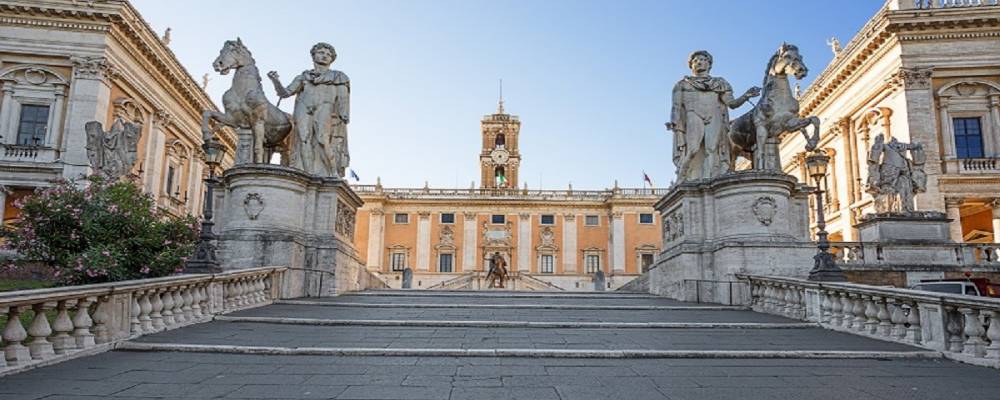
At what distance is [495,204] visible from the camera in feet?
192

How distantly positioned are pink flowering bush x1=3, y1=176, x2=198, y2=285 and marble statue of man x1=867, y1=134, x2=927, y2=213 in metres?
19.5

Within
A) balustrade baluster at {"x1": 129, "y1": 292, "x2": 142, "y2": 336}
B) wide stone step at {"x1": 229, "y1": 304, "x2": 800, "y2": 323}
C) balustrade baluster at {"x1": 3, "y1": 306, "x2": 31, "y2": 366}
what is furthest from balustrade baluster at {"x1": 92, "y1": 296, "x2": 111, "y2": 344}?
wide stone step at {"x1": 229, "y1": 304, "x2": 800, "y2": 323}

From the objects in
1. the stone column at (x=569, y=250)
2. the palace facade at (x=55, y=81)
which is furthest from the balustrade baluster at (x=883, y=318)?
the stone column at (x=569, y=250)

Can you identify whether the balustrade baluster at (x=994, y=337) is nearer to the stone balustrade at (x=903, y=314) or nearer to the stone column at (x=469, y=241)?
the stone balustrade at (x=903, y=314)

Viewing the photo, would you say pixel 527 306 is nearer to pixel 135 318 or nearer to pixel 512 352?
pixel 512 352

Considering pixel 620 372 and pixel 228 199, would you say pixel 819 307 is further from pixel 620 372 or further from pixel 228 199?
pixel 228 199

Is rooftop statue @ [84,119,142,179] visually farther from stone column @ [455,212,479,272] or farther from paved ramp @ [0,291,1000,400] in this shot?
stone column @ [455,212,479,272]

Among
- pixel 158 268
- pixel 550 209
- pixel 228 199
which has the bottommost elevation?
pixel 158 268

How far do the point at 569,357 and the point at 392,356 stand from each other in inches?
66.2

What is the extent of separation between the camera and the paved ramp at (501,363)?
448 cm

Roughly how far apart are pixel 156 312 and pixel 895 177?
20.3 m

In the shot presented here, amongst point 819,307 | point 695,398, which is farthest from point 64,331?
point 819,307

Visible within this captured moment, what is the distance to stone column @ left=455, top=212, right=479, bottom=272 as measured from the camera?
57406 millimetres

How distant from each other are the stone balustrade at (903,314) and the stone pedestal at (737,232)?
130 centimetres
